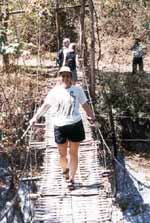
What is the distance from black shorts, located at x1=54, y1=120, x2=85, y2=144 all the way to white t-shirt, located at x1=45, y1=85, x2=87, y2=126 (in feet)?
0.11

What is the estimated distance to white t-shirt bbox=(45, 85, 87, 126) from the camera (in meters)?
4.72

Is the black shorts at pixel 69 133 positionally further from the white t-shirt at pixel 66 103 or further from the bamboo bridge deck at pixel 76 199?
the bamboo bridge deck at pixel 76 199

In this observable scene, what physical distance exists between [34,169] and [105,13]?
637 centimetres

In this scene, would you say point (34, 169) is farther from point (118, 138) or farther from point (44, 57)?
point (44, 57)

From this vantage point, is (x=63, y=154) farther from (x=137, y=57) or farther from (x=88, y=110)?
(x=137, y=57)

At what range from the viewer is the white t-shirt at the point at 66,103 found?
472 centimetres

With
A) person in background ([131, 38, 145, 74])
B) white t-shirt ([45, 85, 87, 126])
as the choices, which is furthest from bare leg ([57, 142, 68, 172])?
person in background ([131, 38, 145, 74])

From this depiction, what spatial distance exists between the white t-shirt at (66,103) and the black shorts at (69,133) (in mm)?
34

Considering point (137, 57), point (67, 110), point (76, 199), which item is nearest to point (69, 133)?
point (67, 110)

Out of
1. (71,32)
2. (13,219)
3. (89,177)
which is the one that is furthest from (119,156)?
(89,177)

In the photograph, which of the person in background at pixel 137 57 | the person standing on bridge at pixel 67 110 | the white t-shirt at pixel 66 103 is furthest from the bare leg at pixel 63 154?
the person in background at pixel 137 57

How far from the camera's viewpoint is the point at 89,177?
535 cm

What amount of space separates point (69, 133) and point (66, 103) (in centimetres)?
25

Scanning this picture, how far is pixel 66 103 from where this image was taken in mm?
4734
